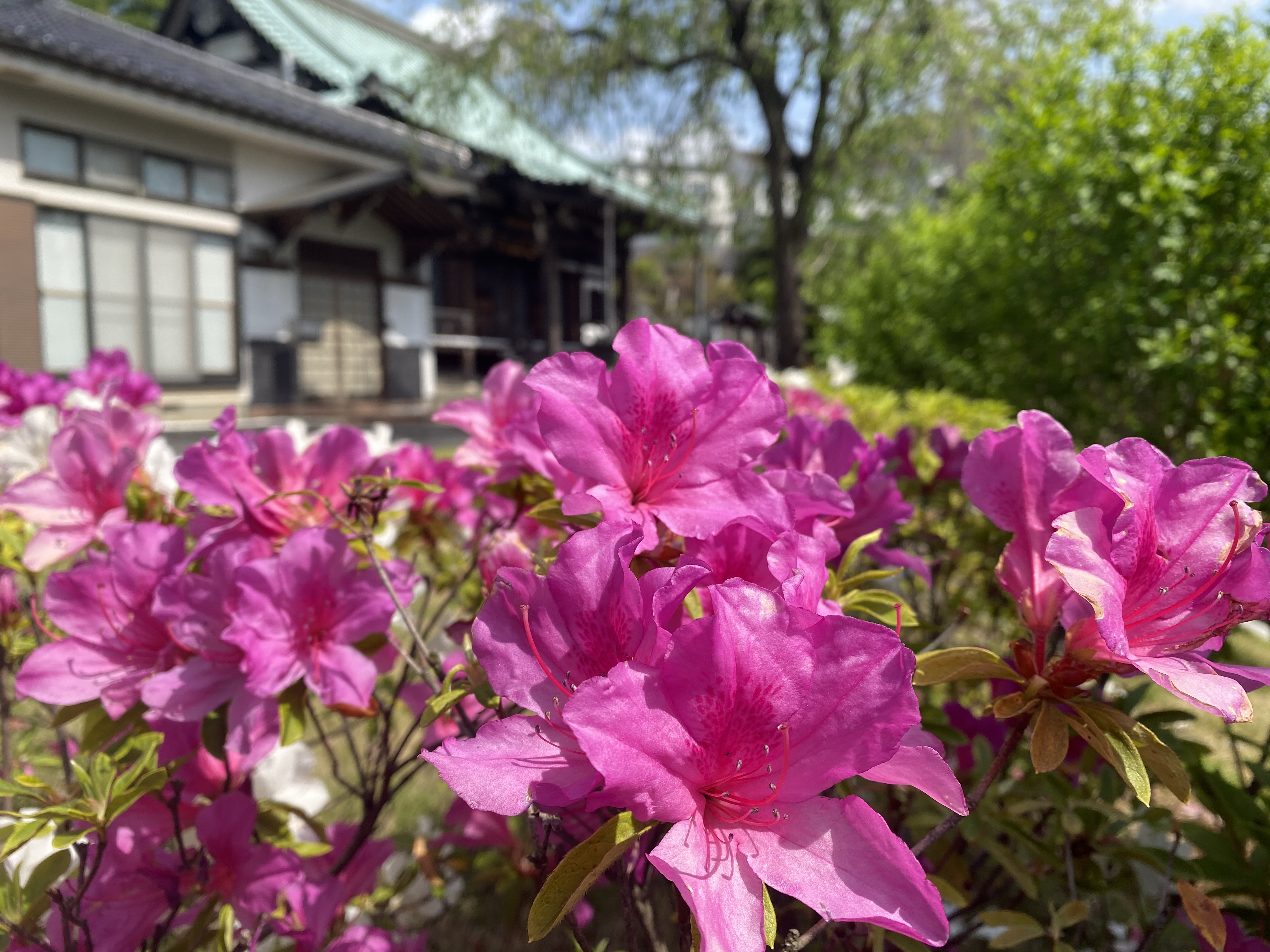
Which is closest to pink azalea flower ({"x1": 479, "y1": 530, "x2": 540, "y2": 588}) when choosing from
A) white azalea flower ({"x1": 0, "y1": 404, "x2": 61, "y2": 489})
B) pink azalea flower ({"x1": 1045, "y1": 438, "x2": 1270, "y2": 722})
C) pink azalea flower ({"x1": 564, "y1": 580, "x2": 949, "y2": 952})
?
pink azalea flower ({"x1": 564, "y1": 580, "x2": 949, "y2": 952})

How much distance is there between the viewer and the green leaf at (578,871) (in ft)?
1.65

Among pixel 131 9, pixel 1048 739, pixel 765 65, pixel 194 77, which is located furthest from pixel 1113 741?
pixel 131 9

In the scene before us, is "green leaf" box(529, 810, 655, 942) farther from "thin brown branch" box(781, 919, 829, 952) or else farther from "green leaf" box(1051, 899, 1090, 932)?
"green leaf" box(1051, 899, 1090, 932)

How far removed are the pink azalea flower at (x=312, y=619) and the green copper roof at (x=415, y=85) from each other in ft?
30.4

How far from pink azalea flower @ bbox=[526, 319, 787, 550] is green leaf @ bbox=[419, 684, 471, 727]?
0.61 feet

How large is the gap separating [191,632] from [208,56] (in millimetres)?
13445

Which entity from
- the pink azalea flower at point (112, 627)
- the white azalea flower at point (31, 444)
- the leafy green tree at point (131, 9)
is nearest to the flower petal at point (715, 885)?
the pink azalea flower at point (112, 627)

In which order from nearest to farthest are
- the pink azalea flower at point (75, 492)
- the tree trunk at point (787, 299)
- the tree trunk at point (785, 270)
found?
the pink azalea flower at point (75, 492)
the tree trunk at point (785, 270)
the tree trunk at point (787, 299)

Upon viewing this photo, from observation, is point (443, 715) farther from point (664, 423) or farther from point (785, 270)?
point (785, 270)

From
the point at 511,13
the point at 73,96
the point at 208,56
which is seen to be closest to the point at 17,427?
the point at 511,13

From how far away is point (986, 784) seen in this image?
24.2 inches

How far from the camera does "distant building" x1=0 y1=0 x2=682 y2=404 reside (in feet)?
27.3

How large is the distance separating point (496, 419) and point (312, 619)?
14.5 inches

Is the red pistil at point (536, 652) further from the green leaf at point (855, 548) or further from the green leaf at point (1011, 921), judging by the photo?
the green leaf at point (1011, 921)
